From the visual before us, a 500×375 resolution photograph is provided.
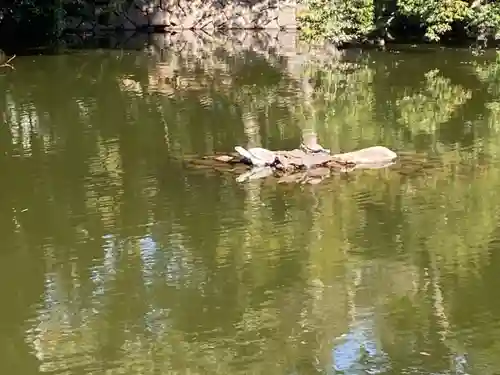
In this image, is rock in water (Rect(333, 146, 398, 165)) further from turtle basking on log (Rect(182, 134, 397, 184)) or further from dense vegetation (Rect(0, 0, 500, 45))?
dense vegetation (Rect(0, 0, 500, 45))

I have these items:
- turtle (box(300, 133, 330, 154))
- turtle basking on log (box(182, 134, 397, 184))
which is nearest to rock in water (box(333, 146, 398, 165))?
turtle basking on log (box(182, 134, 397, 184))

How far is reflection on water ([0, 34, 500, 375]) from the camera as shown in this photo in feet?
15.5

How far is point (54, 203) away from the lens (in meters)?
7.12

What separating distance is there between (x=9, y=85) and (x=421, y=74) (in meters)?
6.96

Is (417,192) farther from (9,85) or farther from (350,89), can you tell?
(9,85)

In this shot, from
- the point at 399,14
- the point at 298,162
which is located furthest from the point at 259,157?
the point at 399,14

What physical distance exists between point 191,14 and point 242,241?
59.7 ft

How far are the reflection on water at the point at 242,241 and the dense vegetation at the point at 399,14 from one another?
504 cm

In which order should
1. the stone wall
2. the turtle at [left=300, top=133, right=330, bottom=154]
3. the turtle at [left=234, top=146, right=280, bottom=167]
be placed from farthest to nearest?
1. the stone wall
2. the turtle at [left=300, top=133, right=330, bottom=154]
3. the turtle at [left=234, top=146, right=280, bottom=167]

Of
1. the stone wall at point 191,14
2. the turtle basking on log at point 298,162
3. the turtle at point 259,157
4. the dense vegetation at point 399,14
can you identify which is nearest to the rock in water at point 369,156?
the turtle basking on log at point 298,162

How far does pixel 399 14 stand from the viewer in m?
17.9

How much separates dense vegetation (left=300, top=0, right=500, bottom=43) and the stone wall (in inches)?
231

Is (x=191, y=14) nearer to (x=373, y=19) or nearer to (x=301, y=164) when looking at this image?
(x=373, y=19)

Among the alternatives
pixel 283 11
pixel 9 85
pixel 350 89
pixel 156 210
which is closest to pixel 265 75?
pixel 350 89
